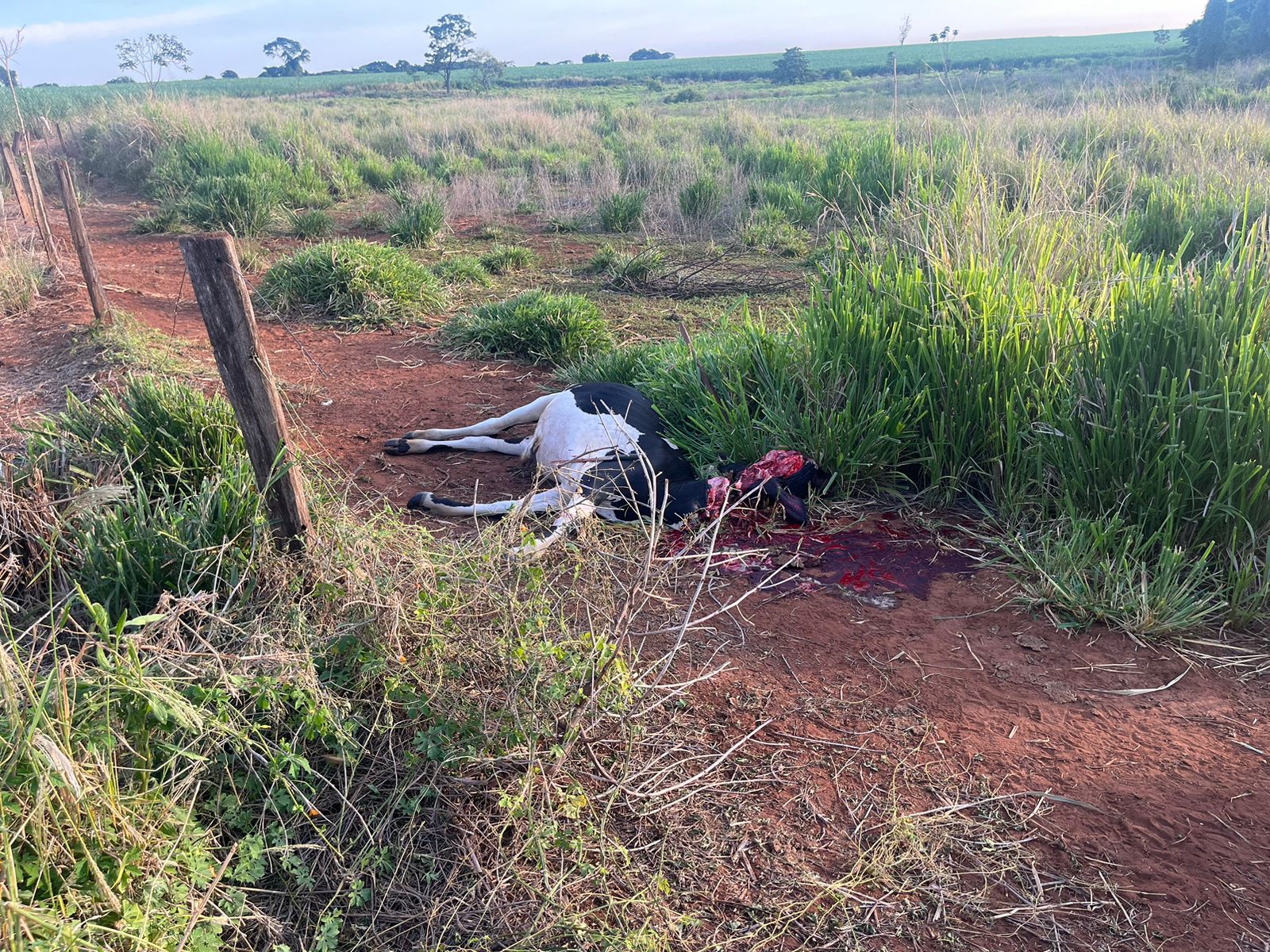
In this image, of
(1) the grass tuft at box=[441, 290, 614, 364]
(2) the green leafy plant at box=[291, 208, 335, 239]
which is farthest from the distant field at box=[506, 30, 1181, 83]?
(1) the grass tuft at box=[441, 290, 614, 364]

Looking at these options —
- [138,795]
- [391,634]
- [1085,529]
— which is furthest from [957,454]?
[138,795]

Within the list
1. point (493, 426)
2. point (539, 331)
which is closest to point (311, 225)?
point (539, 331)

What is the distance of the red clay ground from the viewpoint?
212cm

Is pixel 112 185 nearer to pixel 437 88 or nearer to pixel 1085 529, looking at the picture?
pixel 1085 529

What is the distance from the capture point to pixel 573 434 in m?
4.12

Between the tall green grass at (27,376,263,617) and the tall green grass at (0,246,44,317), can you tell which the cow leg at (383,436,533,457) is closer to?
the tall green grass at (27,376,263,617)

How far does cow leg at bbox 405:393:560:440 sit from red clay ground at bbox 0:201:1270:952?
193 cm

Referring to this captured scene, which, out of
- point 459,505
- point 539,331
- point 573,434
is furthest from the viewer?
point 539,331

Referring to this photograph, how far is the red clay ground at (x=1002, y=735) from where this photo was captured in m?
2.12

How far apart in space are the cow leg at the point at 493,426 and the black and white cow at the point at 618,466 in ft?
0.07

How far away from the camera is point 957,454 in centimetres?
390

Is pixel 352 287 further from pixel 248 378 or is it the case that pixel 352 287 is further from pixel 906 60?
pixel 906 60

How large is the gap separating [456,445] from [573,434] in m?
0.99

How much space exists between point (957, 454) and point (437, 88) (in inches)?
2063
